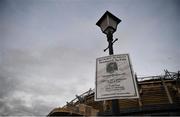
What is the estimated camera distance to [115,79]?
354 centimetres

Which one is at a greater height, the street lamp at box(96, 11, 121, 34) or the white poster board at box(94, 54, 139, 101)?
the street lamp at box(96, 11, 121, 34)

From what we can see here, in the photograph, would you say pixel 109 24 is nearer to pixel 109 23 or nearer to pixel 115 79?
pixel 109 23

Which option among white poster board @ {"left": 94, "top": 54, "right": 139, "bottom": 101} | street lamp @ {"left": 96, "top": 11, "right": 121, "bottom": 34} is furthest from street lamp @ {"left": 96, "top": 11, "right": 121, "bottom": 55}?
white poster board @ {"left": 94, "top": 54, "right": 139, "bottom": 101}

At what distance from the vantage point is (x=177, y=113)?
10.8 meters

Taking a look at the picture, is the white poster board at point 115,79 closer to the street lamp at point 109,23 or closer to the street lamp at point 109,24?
the street lamp at point 109,24

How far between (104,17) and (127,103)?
363 inches

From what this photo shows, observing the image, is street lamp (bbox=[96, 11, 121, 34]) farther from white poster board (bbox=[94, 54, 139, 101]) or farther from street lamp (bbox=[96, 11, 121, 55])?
white poster board (bbox=[94, 54, 139, 101])

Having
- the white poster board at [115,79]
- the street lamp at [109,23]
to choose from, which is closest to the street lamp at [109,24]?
the street lamp at [109,23]

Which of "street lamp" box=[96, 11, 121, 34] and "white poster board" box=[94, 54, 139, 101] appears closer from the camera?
"white poster board" box=[94, 54, 139, 101]

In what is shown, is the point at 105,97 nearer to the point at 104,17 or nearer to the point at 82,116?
the point at 104,17

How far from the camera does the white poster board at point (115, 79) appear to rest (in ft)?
11.0

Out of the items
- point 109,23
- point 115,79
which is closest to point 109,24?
point 109,23

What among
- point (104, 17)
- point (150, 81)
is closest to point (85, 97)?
point (150, 81)

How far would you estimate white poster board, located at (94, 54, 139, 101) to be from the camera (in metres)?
3.36
